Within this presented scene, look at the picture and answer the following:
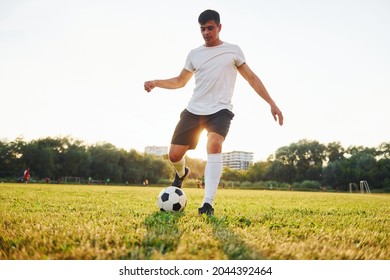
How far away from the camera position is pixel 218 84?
14.3ft

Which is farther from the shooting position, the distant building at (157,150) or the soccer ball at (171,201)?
the distant building at (157,150)

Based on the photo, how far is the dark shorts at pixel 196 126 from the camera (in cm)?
416

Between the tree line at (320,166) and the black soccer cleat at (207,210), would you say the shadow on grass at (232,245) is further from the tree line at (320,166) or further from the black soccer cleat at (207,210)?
the tree line at (320,166)

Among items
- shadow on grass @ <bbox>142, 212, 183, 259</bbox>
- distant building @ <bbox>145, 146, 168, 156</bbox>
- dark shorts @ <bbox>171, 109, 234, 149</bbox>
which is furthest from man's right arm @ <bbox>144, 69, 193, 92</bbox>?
distant building @ <bbox>145, 146, 168, 156</bbox>

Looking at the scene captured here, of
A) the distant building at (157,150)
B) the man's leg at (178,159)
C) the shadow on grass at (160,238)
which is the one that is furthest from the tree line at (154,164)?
the distant building at (157,150)

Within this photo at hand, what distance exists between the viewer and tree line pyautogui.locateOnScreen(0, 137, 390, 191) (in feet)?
186

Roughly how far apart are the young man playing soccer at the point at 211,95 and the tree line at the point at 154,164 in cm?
5203

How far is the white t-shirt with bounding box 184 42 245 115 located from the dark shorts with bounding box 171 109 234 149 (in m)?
0.08

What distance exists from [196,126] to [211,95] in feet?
1.58

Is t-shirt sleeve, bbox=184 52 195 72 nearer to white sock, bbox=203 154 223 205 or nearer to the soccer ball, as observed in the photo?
white sock, bbox=203 154 223 205
